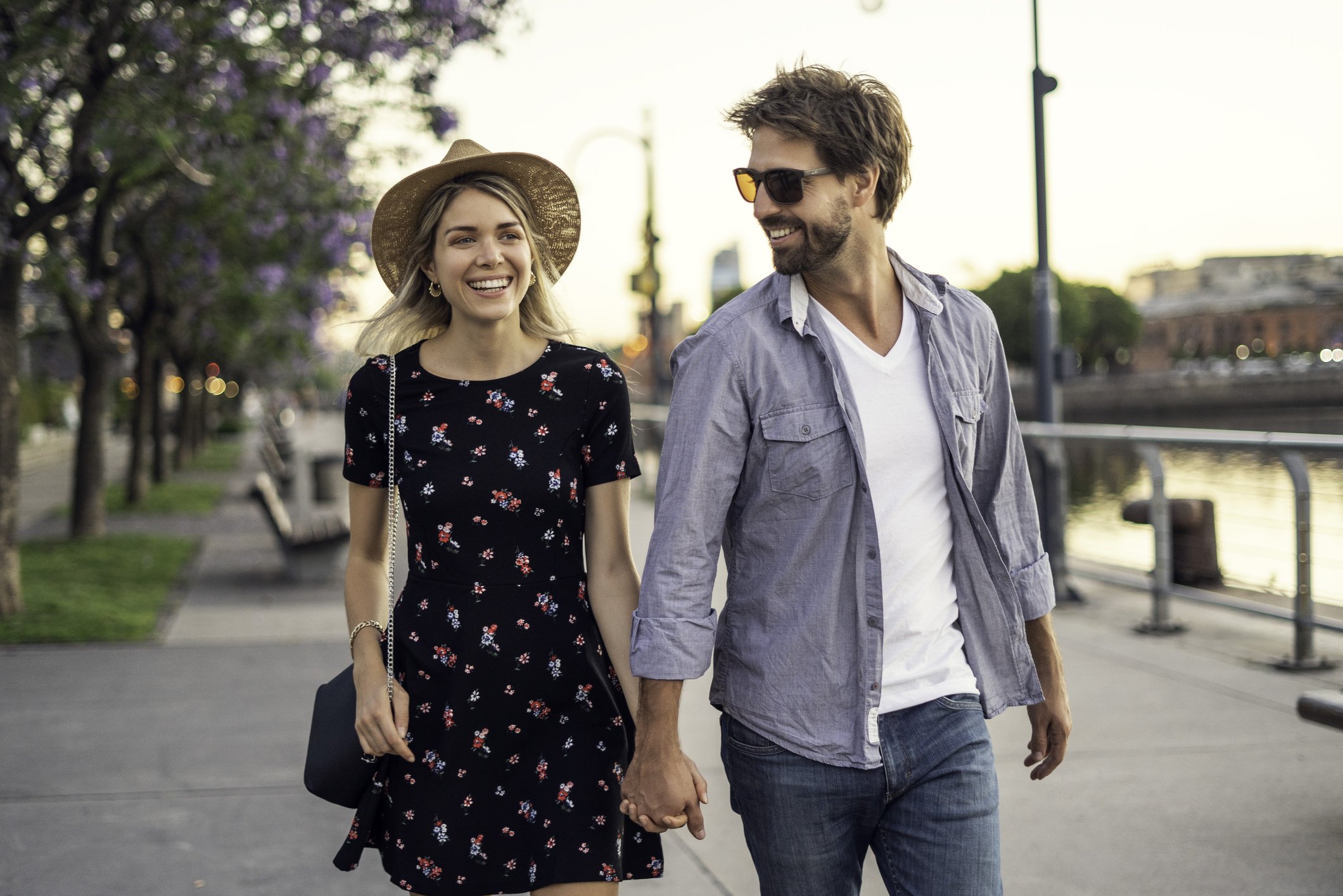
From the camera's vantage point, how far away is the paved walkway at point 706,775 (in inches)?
160

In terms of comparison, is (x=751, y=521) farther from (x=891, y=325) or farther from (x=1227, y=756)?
(x=1227, y=756)

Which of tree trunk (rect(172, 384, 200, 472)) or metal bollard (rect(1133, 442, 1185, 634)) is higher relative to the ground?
tree trunk (rect(172, 384, 200, 472))

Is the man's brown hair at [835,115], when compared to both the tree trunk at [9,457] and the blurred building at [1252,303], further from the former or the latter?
the blurred building at [1252,303]

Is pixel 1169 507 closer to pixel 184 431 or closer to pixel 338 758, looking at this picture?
pixel 338 758

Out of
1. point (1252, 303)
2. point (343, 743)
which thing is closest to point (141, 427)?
point (1252, 303)

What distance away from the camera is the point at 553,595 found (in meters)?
2.53

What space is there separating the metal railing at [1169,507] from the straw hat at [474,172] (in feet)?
10.6

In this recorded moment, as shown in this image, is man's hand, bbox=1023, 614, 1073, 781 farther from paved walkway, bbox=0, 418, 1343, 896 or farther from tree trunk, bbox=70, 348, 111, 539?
tree trunk, bbox=70, 348, 111, 539

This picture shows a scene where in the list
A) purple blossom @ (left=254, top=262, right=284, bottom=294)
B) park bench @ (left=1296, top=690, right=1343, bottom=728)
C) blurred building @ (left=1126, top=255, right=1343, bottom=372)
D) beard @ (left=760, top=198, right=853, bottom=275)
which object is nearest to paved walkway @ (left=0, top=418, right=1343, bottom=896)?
park bench @ (left=1296, top=690, right=1343, bottom=728)

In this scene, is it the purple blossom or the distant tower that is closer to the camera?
the purple blossom

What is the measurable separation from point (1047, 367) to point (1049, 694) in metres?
7.33

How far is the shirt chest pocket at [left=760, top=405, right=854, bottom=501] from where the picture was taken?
2.24 m

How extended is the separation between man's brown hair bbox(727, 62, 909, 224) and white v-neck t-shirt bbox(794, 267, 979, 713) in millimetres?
249

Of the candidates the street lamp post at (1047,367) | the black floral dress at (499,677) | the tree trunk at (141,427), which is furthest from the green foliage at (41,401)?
the black floral dress at (499,677)
